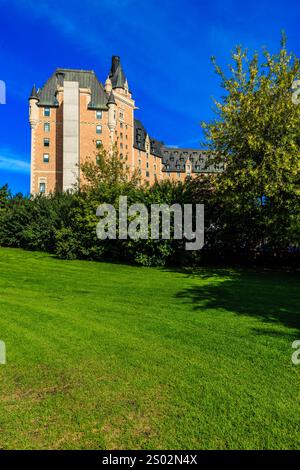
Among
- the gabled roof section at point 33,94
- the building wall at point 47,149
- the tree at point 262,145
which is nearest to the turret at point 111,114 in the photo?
the building wall at point 47,149

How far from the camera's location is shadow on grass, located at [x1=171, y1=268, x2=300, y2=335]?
9.84 meters

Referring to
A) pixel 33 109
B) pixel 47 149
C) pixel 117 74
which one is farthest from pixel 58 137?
pixel 117 74

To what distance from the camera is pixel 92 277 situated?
16766 mm

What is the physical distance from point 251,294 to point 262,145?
1035 cm

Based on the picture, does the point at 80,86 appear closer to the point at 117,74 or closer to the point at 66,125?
the point at 66,125

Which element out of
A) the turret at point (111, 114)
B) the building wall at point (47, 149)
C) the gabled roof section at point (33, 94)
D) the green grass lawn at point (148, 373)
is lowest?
the green grass lawn at point (148, 373)

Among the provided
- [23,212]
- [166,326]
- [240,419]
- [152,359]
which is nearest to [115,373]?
[152,359]

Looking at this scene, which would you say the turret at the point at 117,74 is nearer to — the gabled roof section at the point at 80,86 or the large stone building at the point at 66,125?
the large stone building at the point at 66,125

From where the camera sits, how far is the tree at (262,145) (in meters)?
18.8

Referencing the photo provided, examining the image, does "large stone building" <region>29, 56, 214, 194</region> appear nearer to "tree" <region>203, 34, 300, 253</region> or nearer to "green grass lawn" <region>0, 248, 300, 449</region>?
"tree" <region>203, 34, 300, 253</region>

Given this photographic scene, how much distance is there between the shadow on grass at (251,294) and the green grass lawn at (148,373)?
0.11 metres

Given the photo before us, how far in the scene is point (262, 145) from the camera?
19.5 m

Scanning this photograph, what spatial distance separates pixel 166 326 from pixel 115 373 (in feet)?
9.48

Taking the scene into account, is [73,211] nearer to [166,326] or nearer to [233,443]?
[166,326]
